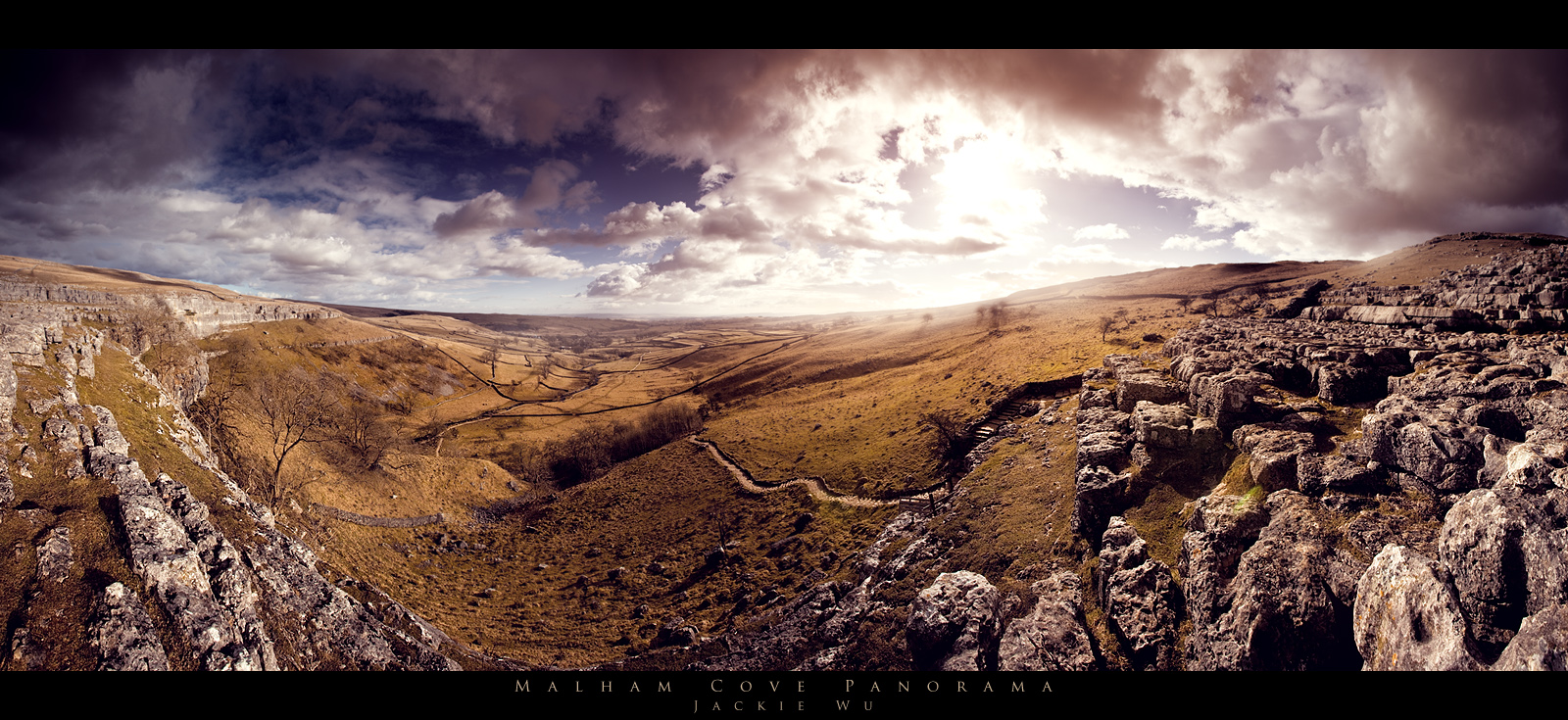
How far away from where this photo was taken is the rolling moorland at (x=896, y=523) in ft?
22.9

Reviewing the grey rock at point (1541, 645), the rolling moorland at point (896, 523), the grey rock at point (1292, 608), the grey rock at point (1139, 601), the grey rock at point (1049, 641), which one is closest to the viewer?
the grey rock at point (1541, 645)

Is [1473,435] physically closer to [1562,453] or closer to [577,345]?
[1562,453]

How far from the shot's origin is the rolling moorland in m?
6.98

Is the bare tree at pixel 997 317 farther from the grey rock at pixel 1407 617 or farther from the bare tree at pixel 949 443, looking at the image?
the grey rock at pixel 1407 617

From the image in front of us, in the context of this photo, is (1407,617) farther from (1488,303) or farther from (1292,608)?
(1488,303)

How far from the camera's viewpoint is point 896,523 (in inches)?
714

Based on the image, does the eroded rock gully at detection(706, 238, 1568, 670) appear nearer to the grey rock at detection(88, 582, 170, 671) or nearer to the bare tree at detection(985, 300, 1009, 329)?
the grey rock at detection(88, 582, 170, 671)

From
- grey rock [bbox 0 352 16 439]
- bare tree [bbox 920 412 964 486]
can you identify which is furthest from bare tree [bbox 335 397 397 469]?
bare tree [bbox 920 412 964 486]

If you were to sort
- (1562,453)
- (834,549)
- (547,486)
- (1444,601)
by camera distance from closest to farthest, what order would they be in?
(1444,601), (1562,453), (834,549), (547,486)

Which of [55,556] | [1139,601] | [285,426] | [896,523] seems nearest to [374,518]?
[285,426]

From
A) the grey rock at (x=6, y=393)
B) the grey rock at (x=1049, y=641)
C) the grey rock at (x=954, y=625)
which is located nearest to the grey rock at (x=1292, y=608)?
the grey rock at (x=1049, y=641)
